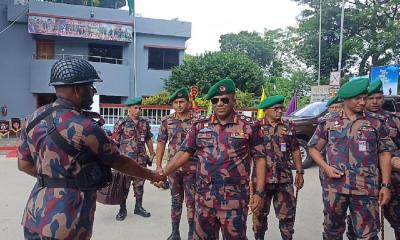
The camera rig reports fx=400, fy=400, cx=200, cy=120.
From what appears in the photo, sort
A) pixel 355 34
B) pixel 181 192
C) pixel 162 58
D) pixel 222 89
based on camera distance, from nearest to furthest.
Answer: pixel 222 89
pixel 181 192
pixel 162 58
pixel 355 34

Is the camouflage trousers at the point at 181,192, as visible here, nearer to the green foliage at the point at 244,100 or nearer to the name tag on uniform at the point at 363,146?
the name tag on uniform at the point at 363,146

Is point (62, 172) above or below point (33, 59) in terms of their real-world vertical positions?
below

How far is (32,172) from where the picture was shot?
2.71 metres

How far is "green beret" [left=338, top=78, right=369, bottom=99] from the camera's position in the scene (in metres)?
3.65

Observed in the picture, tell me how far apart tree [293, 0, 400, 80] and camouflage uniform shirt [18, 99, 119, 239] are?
23441 mm

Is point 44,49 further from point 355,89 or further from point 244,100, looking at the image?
point 355,89

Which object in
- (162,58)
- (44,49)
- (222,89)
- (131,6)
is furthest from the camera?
(162,58)

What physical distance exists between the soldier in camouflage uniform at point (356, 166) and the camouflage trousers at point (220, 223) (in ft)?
3.13

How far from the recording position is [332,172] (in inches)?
145

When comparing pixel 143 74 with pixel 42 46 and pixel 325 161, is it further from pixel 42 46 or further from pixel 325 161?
pixel 325 161

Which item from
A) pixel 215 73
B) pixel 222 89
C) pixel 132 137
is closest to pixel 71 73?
pixel 222 89

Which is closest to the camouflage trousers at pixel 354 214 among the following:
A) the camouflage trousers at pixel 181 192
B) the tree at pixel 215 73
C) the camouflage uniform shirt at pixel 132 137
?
the camouflage trousers at pixel 181 192

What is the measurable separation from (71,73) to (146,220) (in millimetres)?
3865

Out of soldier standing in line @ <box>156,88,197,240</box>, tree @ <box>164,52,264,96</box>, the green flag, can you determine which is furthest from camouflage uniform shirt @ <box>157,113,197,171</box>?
the green flag
